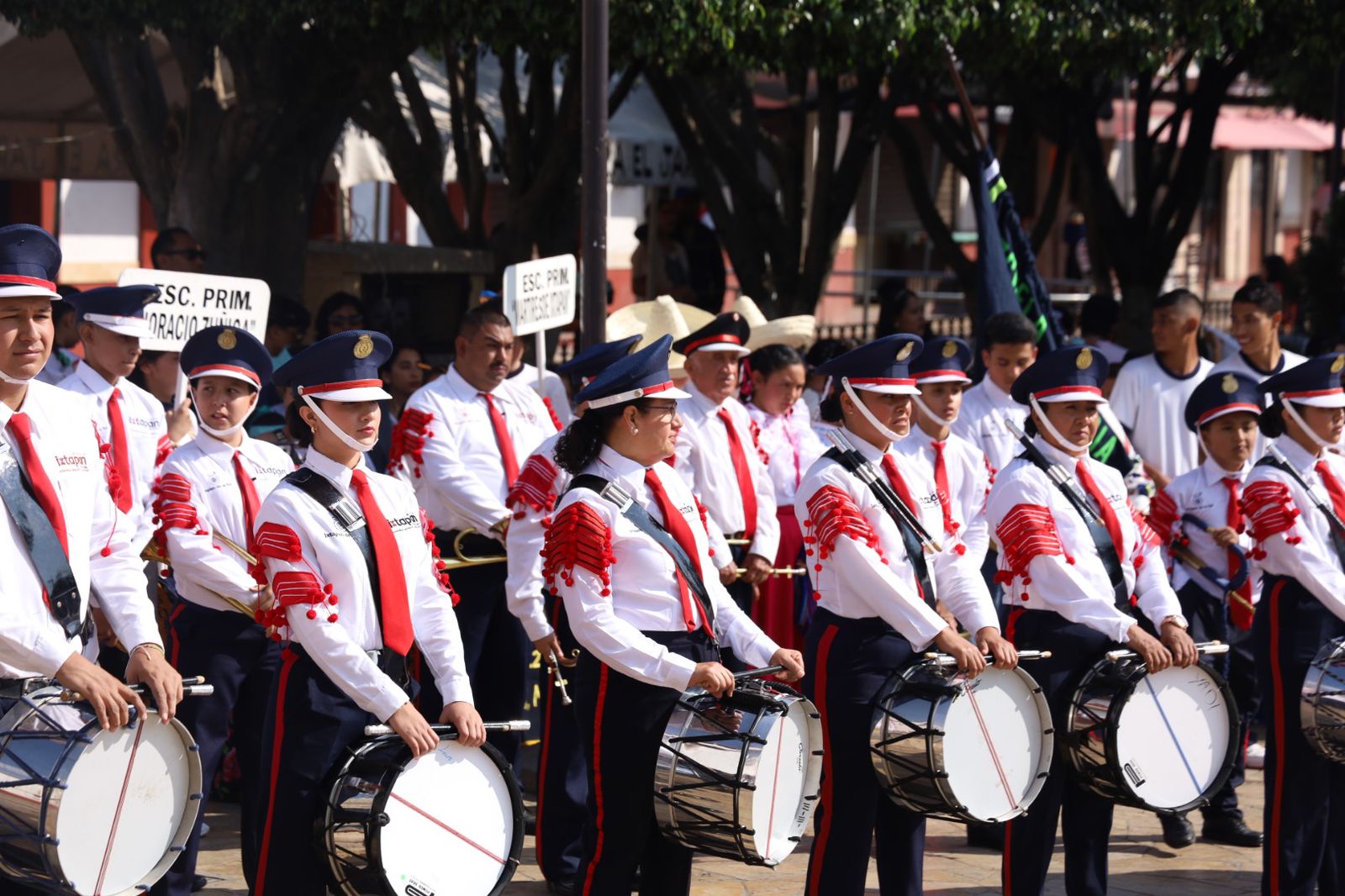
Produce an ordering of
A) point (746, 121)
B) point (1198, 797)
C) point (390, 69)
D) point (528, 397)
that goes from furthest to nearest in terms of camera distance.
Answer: point (746, 121) < point (390, 69) < point (528, 397) < point (1198, 797)

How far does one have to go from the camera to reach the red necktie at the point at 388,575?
197 inches

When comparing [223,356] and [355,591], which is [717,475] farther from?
[355,591]

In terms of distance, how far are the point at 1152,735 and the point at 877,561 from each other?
1.12m

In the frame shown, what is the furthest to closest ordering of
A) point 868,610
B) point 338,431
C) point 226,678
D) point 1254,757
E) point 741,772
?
point 1254,757 < point 226,678 < point 868,610 < point 741,772 < point 338,431

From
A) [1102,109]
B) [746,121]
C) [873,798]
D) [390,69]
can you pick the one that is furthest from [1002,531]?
[1102,109]

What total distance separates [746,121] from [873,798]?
12107 mm

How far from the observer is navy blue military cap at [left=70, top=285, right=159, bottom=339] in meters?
6.60

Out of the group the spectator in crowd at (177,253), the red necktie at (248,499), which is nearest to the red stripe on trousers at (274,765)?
the red necktie at (248,499)

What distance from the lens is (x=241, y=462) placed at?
21.4ft

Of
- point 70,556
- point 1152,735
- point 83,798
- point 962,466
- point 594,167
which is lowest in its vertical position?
point 1152,735

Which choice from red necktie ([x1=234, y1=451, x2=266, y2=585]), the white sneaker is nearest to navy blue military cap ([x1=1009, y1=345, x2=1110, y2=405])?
red necktie ([x1=234, y1=451, x2=266, y2=585])

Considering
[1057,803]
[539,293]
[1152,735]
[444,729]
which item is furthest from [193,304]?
[1152,735]

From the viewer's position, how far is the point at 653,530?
18.0 feet

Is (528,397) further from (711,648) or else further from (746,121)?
(746,121)
